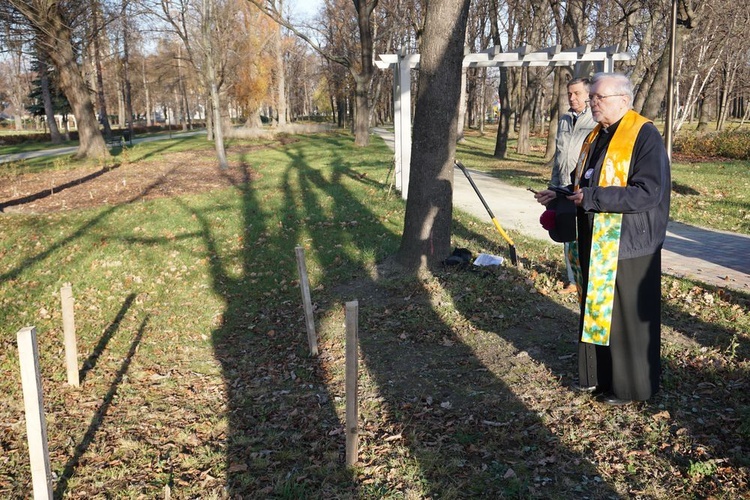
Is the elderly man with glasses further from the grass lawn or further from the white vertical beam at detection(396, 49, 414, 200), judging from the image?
the white vertical beam at detection(396, 49, 414, 200)

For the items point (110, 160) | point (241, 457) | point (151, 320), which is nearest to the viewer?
point (241, 457)

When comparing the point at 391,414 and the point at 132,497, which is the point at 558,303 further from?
the point at 132,497

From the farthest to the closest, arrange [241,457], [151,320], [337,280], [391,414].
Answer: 1. [337,280]
2. [151,320]
3. [391,414]
4. [241,457]

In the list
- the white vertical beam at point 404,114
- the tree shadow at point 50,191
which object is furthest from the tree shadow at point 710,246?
the tree shadow at point 50,191

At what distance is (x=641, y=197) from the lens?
11.8 ft

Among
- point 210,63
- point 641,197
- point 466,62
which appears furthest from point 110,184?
point 641,197

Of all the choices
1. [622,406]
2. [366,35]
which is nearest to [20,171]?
[366,35]

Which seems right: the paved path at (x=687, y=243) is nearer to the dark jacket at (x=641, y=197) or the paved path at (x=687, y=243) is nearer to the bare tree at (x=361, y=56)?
the dark jacket at (x=641, y=197)

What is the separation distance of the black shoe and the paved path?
11.1 ft

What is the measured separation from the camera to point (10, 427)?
4531 mm

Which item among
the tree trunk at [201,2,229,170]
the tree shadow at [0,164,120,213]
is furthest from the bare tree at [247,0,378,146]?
the tree shadow at [0,164,120,213]

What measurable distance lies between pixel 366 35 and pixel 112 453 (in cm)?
2322

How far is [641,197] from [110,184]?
599 inches

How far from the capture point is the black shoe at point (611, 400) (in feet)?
13.6
